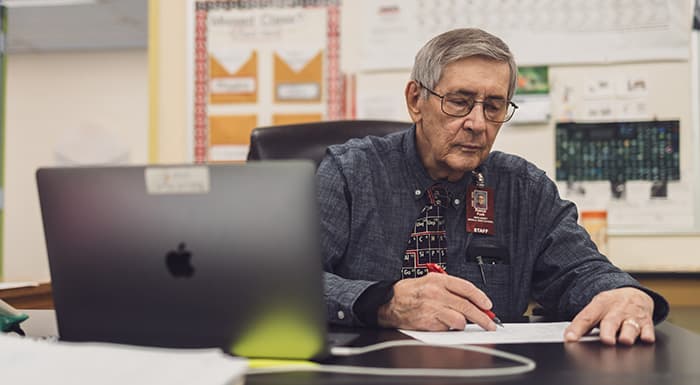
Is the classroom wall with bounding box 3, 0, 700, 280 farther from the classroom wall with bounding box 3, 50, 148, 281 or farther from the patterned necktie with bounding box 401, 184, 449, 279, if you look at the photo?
the patterned necktie with bounding box 401, 184, 449, 279

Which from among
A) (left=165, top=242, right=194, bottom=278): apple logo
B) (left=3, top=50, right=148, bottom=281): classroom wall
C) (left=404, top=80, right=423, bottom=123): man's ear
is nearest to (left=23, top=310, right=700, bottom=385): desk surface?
(left=165, top=242, right=194, bottom=278): apple logo

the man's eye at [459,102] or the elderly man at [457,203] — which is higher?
the man's eye at [459,102]

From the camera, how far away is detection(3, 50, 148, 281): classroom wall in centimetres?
596

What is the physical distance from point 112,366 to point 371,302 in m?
0.49

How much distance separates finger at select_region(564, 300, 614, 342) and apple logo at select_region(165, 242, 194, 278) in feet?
1.59

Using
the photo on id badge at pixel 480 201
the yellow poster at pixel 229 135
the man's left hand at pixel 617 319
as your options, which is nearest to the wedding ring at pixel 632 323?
the man's left hand at pixel 617 319

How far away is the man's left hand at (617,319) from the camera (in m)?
0.84

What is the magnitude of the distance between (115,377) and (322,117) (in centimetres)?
190

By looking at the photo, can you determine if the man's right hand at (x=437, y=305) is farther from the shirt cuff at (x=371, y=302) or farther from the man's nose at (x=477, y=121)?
the man's nose at (x=477, y=121)

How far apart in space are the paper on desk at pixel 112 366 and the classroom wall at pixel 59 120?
5645 millimetres

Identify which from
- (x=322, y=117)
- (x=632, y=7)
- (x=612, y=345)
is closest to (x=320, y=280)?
(x=612, y=345)

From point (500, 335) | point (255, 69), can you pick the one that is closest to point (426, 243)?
point (500, 335)

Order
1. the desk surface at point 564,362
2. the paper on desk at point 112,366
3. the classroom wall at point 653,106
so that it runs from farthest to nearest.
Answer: the classroom wall at point 653,106 → the desk surface at point 564,362 → the paper on desk at point 112,366

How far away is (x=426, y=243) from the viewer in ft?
4.53
